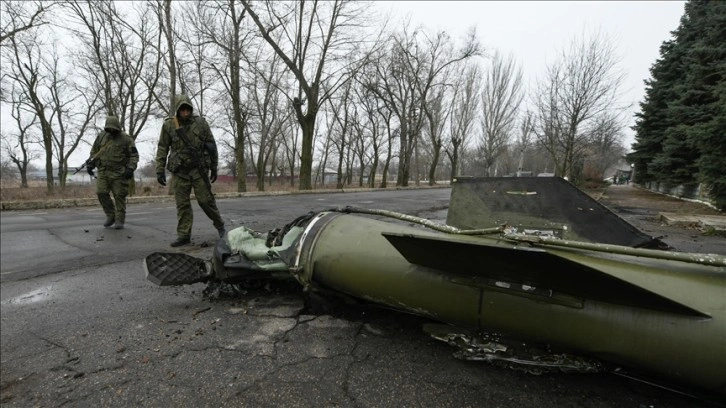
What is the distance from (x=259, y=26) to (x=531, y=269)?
17223 millimetres

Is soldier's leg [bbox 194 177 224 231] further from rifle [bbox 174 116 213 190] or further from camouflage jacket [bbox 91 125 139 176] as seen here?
camouflage jacket [bbox 91 125 139 176]

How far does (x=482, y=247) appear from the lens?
44.0 inches

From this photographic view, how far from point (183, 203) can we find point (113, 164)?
82.9 inches

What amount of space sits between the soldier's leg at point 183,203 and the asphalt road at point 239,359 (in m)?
1.35

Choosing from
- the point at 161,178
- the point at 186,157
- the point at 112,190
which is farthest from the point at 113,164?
the point at 186,157

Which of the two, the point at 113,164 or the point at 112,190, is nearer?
the point at 113,164

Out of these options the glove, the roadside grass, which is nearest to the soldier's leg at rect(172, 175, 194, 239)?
the glove

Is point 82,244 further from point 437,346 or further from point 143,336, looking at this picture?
point 437,346

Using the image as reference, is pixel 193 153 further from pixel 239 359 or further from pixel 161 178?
pixel 239 359

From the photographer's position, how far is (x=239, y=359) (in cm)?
173

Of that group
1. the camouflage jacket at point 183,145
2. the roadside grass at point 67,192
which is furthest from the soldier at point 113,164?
the roadside grass at point 67,192

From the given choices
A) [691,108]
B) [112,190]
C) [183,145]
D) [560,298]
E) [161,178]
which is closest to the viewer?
[560,298]

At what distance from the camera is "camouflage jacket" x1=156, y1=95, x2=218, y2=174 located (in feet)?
12.8

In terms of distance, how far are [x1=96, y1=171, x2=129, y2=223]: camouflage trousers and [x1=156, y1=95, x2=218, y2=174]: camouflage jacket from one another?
1.78 m
